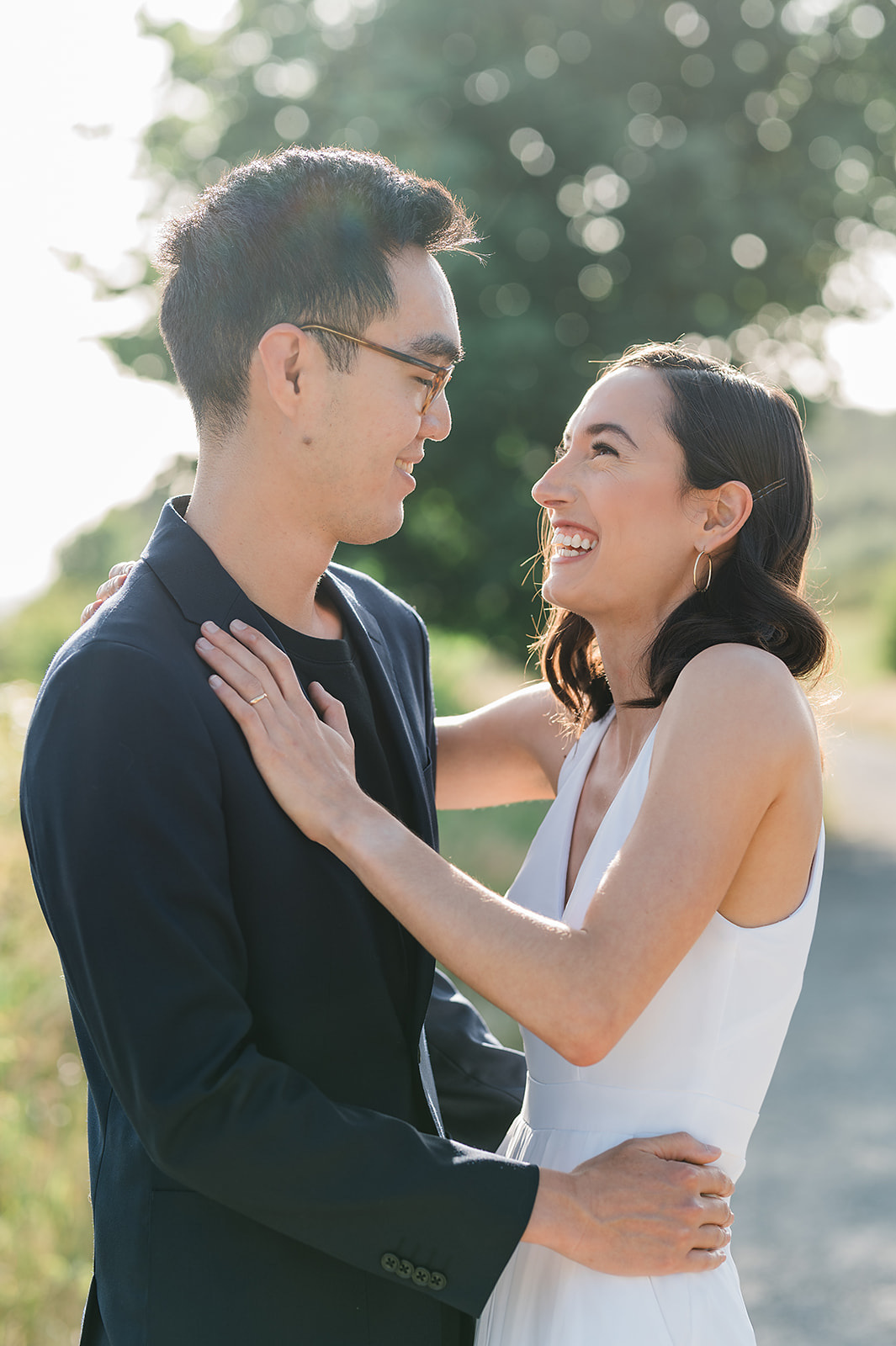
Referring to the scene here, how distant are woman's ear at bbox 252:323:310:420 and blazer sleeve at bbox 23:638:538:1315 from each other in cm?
58

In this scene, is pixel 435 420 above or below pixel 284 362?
above

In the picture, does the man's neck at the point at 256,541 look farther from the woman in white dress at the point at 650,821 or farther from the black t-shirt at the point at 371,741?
the woman in white dress at the point at 650,821

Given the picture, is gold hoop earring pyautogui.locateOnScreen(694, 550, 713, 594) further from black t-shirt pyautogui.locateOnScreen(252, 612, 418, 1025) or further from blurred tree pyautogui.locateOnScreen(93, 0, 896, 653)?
blurred tree pyautogui.locateOnScreen(93, 0, 896, 653)

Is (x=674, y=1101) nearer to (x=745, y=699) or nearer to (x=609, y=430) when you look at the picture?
(x=745, y=699)

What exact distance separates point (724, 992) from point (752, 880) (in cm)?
21

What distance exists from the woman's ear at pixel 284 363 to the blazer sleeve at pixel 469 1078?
1315mm

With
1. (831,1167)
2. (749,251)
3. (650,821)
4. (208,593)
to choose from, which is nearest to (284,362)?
(208,593)

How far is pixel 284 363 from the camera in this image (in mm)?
2141

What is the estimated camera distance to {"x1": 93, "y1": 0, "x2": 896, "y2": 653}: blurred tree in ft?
42.5

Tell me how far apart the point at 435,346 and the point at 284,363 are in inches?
11.2

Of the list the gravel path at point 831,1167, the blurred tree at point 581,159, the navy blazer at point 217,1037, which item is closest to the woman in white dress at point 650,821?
the navy blazer at point 217,1037

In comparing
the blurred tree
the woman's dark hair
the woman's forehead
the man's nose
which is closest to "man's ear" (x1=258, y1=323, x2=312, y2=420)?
the man's nose

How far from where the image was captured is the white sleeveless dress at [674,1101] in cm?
210

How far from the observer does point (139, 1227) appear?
6.16ft
